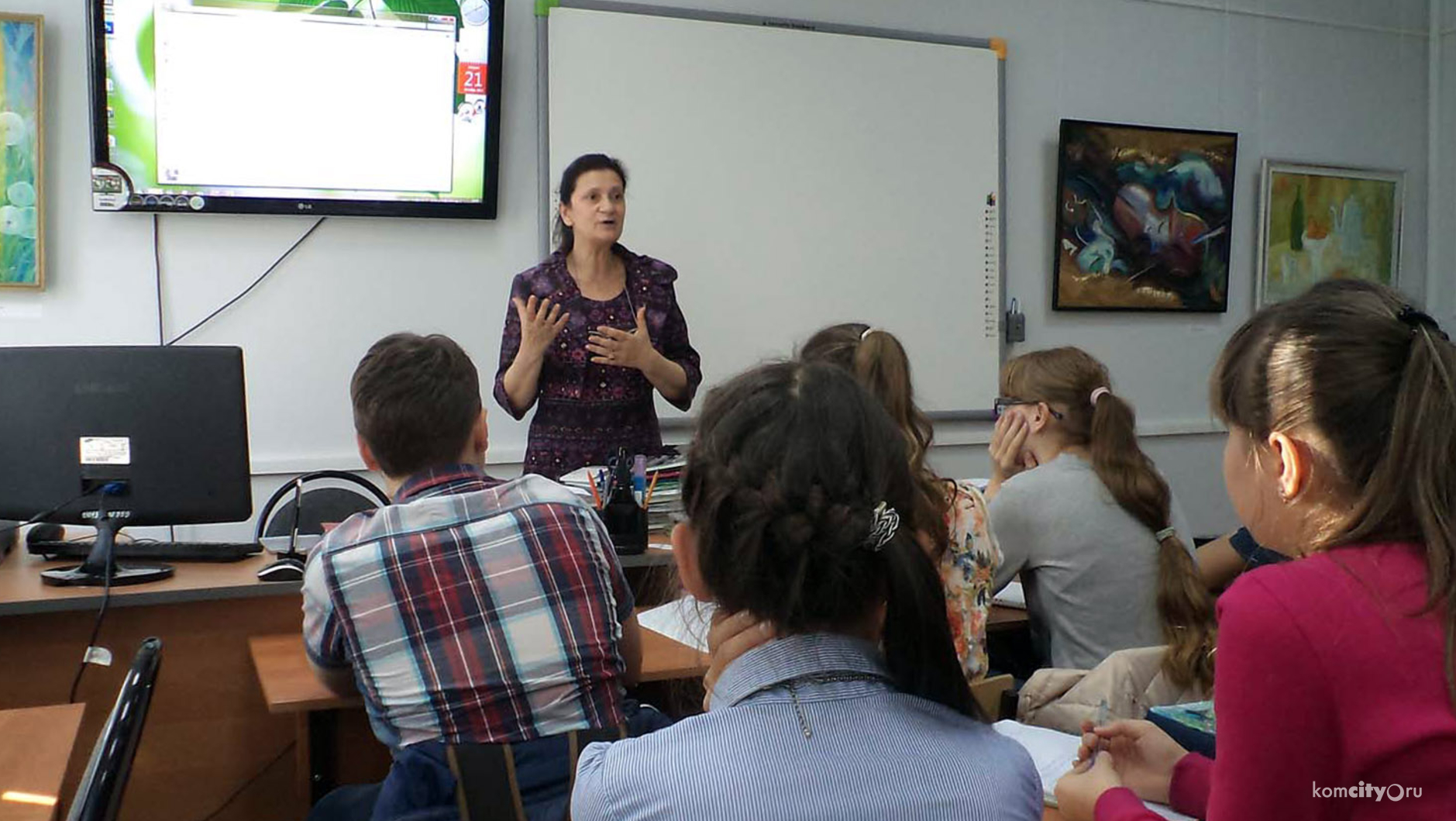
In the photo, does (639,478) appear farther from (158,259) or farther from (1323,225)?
(1323,225)

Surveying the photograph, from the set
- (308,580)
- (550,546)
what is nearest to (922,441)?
(550,546)

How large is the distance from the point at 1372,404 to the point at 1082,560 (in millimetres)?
1328

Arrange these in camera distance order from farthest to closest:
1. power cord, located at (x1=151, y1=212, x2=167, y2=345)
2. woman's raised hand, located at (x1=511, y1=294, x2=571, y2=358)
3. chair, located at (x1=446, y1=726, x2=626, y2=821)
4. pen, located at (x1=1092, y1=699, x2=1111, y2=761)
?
power cord, located at (x1=151, y1=212, x2=167, y2=345) → woman's raised hand, located at (x1=511, y1=294, x2=571, y2=358) → chair, located at (x1=446, y1=726, x2=626, y2=821) → pen, located at (x1=1092, y1=699, x2=1111, y2=761)

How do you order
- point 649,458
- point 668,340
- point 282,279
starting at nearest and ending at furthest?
point 649,458 < point 668,340 < point 282,279

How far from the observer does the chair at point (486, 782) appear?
1.48 metres

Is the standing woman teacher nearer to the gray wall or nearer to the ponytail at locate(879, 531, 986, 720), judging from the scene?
the gray wall

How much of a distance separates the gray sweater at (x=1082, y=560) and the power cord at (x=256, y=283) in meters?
2.36

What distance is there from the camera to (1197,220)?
16.1 ft

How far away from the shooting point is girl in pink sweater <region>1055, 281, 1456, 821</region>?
85cm

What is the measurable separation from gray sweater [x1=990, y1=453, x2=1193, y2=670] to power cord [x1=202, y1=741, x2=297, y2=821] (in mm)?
1368

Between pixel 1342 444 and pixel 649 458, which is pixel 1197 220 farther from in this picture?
pixel 1342 444

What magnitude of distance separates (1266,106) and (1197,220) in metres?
0.68

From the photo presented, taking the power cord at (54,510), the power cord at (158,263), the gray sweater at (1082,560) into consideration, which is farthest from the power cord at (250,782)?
the power cord at (158,263)

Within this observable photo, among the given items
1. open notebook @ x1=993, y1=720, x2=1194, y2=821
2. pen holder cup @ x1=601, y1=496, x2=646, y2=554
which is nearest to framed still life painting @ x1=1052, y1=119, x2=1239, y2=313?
pen holder cup @ x1=601, y1=496, x2=646, y2=554
